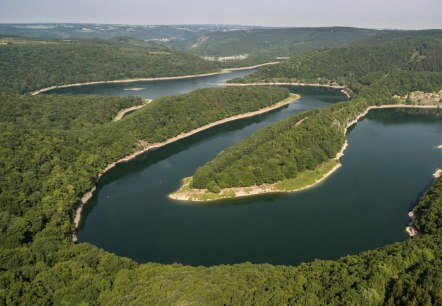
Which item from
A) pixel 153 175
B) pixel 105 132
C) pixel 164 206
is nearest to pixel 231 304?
pixel 164 206

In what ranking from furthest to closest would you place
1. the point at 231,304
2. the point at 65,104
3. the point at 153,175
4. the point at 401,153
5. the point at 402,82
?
the point at 402,82
the point at 65,104
the point at 401,153
the point at 153,175
the point at 231,304

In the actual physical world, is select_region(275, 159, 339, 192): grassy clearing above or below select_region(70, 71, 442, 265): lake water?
above

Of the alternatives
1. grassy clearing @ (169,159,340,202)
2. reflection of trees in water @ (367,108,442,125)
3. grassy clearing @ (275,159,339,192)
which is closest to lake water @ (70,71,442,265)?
grassy clearing @ (169,159,340,202)

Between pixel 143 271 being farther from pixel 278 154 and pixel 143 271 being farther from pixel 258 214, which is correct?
pixel 278 154

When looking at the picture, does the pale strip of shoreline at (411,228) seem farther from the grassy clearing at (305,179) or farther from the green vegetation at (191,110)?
the green vegetation at (191,110)

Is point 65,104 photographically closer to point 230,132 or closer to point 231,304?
point 230,132

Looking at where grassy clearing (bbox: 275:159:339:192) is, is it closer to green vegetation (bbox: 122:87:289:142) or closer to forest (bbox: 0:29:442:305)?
forest (bbox: 0:29:442:305)

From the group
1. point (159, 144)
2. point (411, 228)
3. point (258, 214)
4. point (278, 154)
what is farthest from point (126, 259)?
point (159, 144)

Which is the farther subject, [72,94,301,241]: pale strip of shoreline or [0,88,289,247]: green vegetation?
[72,94,301,241]: pale strip of shoreline
